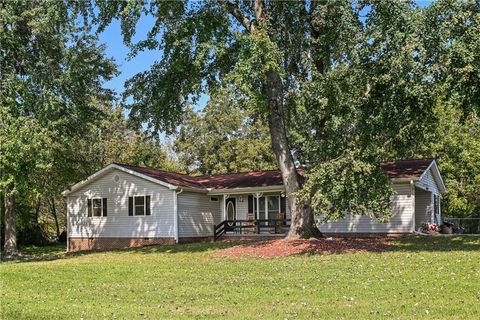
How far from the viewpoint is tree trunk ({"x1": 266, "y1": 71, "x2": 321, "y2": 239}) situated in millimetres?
18953

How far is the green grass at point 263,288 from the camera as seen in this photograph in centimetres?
781

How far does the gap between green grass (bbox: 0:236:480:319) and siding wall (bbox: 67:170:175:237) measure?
960 cm

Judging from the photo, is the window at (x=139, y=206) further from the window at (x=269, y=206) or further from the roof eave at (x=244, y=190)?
the window at (x=269, y=206)

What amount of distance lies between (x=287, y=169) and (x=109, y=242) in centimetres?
1213

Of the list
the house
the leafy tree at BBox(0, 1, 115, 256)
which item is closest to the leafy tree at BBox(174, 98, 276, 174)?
the house

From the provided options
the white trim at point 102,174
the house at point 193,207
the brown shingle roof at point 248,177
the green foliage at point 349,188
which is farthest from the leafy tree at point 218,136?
the green foliage at point 349,188

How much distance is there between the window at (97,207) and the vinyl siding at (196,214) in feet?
15.2

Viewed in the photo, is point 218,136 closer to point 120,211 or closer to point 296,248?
point 120,211

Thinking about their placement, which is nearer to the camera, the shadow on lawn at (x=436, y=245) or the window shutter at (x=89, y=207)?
the shadow on lawn at (x=436, y=245)

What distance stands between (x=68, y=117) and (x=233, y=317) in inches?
658

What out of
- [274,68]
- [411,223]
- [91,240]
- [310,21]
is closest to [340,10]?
[310,21]

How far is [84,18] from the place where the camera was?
19594 millimetres

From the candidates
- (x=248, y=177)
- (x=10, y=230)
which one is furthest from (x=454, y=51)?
(x=10, y=230)

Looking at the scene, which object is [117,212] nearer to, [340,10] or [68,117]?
[68,117]
